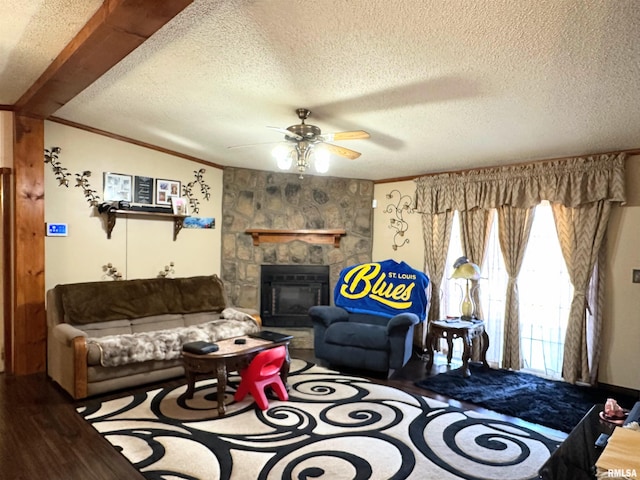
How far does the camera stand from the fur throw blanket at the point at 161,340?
3631 mm

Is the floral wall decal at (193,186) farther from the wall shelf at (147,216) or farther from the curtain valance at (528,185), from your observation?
the curtain valance at (528,185)

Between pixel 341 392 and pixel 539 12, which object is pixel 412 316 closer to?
pixel 341 392

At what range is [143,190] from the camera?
192 inches

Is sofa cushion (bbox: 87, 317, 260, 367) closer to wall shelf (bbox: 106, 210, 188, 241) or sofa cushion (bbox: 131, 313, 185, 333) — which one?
sofa cushion (bbox: 131, 313, 185, 333)

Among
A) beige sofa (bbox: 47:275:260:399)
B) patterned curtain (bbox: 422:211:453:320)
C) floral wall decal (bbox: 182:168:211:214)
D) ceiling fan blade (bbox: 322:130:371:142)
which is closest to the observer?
ceiling fan blade (bbox: 322:130:371:142)

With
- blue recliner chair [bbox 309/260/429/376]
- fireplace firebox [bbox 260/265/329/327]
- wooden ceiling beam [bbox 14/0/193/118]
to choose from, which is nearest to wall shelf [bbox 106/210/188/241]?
fireplace firebox [bbox 260/265/329/327]

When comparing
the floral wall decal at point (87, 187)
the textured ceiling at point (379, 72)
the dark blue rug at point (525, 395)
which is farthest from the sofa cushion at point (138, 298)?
the dark blue rug at point (525, 395)

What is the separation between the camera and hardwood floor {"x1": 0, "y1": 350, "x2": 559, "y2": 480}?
2.46 m

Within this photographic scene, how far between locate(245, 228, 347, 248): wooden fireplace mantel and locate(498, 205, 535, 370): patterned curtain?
6.70ft

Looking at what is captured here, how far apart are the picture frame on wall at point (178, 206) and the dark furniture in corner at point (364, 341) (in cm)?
195

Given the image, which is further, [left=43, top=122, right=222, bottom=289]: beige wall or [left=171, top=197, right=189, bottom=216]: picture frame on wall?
[left=171, top=197, right=189, bottom=216]: picture frame on wall

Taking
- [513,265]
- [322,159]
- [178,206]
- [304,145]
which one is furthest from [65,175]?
[513,265]

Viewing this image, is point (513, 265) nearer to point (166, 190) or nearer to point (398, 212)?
point (398, 212)

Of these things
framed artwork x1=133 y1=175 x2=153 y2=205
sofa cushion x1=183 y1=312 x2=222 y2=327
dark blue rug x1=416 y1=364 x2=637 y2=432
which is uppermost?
framed artwork x1=133 y1=175 x2=153 y2=205
